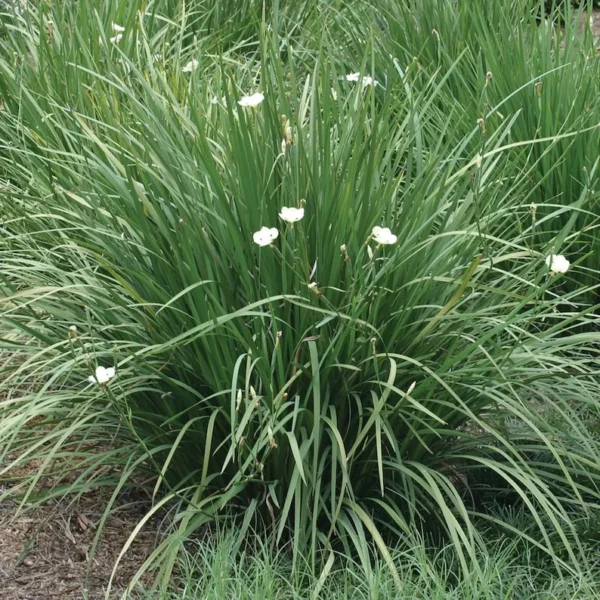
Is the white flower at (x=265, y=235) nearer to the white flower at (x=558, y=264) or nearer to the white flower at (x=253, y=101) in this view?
the white flower at (x=253, y=101)

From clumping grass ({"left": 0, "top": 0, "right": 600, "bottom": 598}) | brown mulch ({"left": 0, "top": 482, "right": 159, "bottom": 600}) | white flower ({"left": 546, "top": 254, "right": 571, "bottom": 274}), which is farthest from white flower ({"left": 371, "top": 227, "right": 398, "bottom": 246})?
brown mulch ({"left": 0, "top": 482, "right": 159, "bottom": 600})

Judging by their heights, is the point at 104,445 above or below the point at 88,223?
below

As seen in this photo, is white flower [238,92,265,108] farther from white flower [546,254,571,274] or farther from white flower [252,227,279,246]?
white flower [546,254,571,274]

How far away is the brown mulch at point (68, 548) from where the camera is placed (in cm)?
263

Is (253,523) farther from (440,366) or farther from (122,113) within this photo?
(122,113)

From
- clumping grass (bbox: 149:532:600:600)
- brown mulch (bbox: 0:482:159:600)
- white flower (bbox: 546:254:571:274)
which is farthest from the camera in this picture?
brown mulch (bbox: 0:482:159:600)

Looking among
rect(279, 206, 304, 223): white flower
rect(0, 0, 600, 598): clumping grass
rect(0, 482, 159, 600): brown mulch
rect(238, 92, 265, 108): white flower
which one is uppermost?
rect(238, 92, 265, 108): white flower

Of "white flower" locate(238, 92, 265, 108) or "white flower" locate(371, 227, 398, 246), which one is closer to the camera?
"white flower" locate(371, 227, 398, 246)

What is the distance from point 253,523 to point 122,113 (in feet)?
5.53

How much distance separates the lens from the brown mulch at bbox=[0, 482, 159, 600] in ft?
8.62

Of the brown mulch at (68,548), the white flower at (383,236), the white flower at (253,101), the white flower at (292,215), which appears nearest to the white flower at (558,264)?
the white flower at (383,236)

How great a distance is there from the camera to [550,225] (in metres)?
3.76

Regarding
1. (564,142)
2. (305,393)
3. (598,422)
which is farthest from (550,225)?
(305,393)

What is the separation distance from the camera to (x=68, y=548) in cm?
278
